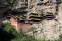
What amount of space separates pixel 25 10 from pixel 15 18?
29.3 inches

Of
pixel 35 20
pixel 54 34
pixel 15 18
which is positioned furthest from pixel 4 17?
pixel 54 34

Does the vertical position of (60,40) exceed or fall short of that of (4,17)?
it falls short

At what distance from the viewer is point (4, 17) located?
16422 millimetres

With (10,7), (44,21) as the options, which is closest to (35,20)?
(44,21)

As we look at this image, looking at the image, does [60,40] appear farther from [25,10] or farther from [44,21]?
[25,10]

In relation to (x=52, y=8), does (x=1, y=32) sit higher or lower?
lower

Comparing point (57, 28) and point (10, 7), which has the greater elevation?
point (10, 7)

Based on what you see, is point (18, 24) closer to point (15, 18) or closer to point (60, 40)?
point (15, 18)

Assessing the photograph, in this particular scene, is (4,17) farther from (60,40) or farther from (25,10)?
(60,40)

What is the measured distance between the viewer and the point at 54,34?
1619cm

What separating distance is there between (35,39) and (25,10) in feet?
5.90

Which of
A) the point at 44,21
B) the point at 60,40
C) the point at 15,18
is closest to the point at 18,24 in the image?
the point at 15,18

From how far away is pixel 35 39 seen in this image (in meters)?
15.9

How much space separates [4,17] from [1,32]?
1.09 m
